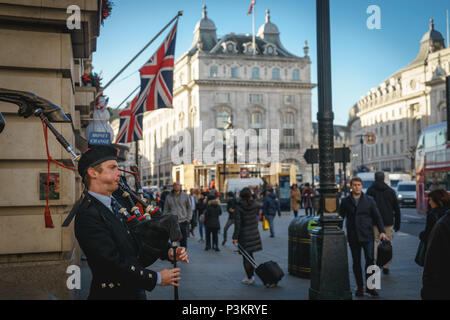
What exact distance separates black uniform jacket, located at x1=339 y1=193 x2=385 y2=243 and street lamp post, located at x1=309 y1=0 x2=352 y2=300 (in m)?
1.13

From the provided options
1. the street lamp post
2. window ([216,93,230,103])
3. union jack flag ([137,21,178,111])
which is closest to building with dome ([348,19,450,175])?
window ([216,93,230,103])

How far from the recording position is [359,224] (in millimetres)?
8734

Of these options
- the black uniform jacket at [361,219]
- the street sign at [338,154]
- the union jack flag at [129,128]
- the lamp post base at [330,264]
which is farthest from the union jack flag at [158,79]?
the lamp post base at [330,264]

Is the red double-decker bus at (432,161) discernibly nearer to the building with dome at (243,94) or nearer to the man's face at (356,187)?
the man's face at (356,187)

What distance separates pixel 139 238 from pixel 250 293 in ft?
17.9

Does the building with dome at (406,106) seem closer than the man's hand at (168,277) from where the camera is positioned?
No

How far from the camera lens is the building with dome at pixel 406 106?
265 feet

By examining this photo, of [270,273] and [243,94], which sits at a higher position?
[243,94]

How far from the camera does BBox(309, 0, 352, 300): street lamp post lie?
7.43 metres

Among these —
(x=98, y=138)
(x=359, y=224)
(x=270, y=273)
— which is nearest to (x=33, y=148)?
(x=270, y=273)

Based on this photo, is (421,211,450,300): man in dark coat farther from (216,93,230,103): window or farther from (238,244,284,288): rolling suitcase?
(216,93,230,103): window

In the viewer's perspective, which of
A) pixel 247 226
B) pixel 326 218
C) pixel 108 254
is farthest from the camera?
pixel 247 226

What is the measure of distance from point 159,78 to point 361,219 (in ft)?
20.0

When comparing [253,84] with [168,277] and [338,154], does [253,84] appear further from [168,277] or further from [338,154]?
[168,277]
